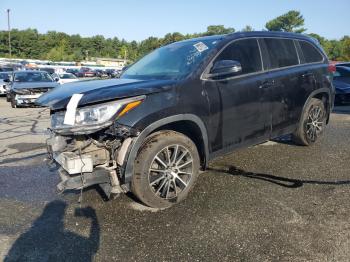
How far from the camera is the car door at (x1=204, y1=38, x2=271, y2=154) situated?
405cm

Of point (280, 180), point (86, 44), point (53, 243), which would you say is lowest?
point (53, 243)

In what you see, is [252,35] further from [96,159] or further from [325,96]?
[96,159]

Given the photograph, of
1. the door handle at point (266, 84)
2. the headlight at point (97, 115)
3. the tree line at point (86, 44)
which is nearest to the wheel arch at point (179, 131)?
the headlight at point (97, 115)

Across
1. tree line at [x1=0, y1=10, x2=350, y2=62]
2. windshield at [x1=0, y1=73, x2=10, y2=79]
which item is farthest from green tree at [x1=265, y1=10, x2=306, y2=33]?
windshield at [x1=0, y1=73, x2=10, y2=79]

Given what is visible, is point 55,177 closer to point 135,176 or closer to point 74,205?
point 74,205

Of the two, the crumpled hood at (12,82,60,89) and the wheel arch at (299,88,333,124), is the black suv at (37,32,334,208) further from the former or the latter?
the crumpled hood at (12,82,60,89)

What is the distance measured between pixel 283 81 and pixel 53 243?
361 cm

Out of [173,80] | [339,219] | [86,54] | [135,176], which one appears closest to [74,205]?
[135,176]

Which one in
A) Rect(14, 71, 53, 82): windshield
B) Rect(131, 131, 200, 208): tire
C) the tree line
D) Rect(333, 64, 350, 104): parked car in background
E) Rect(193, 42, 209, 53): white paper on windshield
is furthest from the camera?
the tree line

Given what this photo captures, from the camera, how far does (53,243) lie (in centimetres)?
310

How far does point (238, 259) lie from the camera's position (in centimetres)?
279

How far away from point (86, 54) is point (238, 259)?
13460 centimetres

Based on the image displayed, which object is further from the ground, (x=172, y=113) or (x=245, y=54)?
(x=245, y=54)

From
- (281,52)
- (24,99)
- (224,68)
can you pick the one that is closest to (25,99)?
(24,99)
